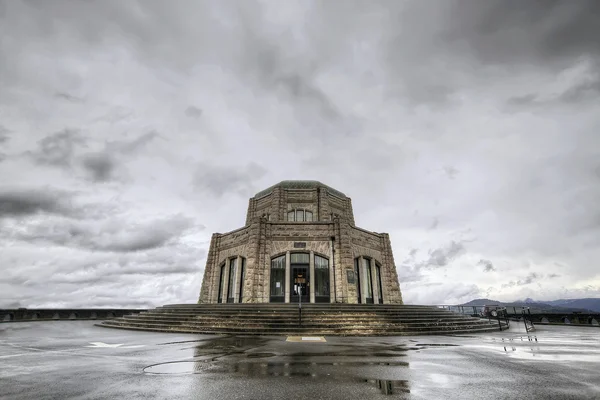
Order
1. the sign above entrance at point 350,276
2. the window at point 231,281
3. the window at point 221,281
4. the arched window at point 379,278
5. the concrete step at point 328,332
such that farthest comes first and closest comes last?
the arched window at point 379,278, the window at point 221,281, the window at point 231,281, the sign above entrance at point 350,276, the concrete step at point 328,332

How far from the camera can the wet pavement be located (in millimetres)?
4695

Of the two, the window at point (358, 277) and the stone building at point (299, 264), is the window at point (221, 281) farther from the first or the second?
the window at point (358, 277)

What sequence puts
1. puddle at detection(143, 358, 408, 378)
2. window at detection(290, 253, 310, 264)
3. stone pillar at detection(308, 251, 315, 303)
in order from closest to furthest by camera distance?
puddle at detection(143, 358, 408, 378), stone pillar at detection(308, 251, 315, 303), window at detection(290, 253, 310, 264)

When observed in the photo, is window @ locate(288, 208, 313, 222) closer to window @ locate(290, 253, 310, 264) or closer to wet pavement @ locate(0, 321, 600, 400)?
window @ locate(290, 253, 310, 264)

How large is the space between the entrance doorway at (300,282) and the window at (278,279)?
79cm

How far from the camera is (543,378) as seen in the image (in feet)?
18.6

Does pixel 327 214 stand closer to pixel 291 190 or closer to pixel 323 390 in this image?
pixel 291 190

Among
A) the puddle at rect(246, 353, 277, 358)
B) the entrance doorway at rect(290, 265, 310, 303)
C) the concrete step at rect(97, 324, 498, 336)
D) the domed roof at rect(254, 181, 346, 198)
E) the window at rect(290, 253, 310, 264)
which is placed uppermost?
the domed roof at rect(254, 181, 346, 198)

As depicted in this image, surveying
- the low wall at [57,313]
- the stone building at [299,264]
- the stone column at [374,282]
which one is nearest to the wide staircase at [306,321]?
the stone building at [299,264]

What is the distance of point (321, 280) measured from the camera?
25.4 metres

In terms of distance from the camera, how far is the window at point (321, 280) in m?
25.0

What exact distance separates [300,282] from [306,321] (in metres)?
9.19

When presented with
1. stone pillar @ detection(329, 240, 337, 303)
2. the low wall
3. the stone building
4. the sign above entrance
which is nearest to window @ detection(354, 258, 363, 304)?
the stone building

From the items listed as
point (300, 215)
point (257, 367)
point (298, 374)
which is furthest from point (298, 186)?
point (298, 374)
